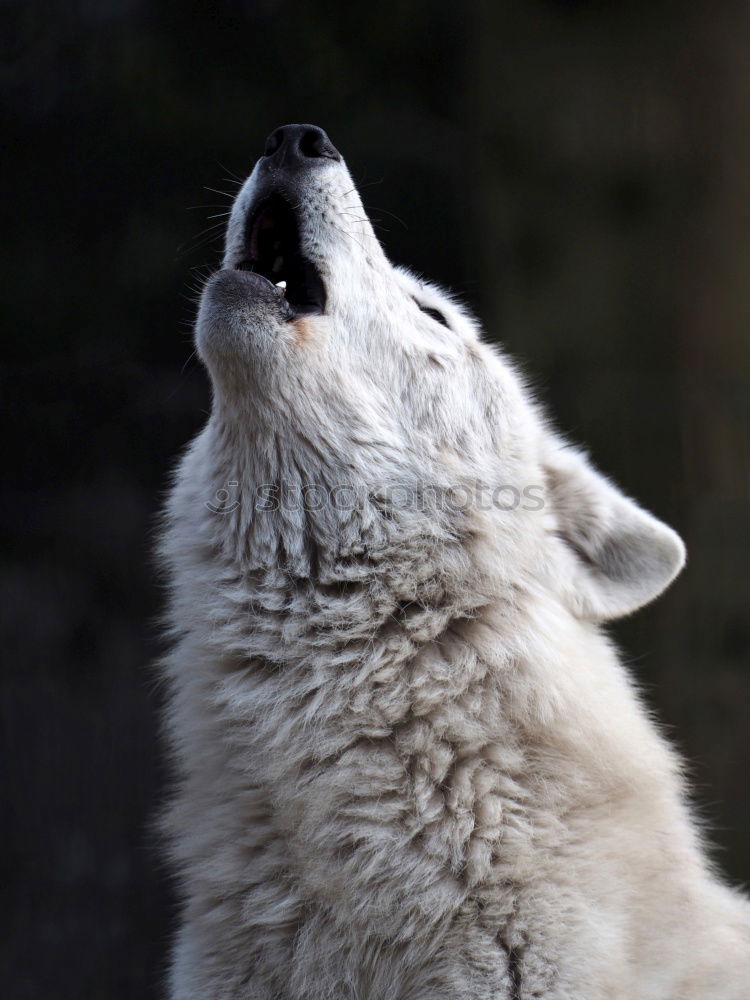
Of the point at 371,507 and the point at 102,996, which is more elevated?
the point at 371,507

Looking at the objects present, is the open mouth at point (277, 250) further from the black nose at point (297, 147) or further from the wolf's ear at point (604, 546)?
the wolf's ear at point (604, 546)

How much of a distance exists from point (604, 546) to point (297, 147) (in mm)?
1380

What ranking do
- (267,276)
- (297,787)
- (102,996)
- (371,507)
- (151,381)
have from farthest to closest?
(151,381)
(102,996)
(267,276)
(371,507)
(297,787)

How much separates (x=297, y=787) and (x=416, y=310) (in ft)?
4.45

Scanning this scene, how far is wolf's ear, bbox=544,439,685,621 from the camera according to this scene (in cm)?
286

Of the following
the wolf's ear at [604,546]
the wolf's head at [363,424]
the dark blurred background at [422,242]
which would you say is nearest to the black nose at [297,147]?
the wolf's head at [363,424]

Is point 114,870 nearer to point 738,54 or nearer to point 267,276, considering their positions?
point 267,276

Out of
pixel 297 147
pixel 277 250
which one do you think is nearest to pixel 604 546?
pixel 277 250

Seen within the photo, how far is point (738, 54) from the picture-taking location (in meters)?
5.23

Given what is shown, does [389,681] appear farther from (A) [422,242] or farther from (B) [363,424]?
(A) [422,242]

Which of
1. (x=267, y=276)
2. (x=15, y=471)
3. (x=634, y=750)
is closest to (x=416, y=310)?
(x=267, y=276)

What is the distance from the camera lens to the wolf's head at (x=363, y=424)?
2.59 m

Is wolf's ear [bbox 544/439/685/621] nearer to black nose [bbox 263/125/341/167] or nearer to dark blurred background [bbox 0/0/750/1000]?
black nose [bbox 263/125/341/167]

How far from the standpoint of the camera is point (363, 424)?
8.73ft
